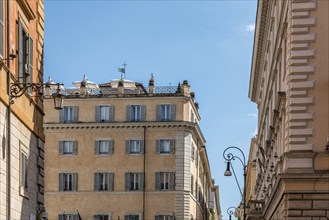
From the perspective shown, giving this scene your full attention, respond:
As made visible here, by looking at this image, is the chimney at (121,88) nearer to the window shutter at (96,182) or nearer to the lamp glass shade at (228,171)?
the window shutter at (96,182)

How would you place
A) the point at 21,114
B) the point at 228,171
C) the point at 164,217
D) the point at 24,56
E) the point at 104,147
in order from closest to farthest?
the point at 21,114 → the point at 24,56 → the point at 228,171 → the point at 164,217 → the point at 104,147

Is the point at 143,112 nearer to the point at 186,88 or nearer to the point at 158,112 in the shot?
the point at 158,112

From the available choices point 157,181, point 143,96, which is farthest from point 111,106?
point 157,181

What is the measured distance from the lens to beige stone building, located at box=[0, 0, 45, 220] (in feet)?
70.8

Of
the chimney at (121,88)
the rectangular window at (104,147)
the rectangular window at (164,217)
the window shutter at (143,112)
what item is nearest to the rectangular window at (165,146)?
the window shutter at (143,112)

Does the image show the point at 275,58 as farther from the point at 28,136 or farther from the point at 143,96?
the point at 143,96

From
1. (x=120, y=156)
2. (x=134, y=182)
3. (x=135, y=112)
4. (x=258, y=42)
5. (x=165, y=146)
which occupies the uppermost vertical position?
(x=135, y=112)

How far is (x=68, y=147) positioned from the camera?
249 ft

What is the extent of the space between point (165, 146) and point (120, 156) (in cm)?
391

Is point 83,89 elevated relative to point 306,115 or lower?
elevated

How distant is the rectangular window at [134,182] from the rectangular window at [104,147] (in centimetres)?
267

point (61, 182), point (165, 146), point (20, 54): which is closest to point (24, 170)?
point (20, 54)

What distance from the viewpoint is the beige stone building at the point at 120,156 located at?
7475 centimetres

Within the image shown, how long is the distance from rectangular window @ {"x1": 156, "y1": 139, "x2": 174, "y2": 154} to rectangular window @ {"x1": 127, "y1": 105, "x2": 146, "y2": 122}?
262 centimetres
